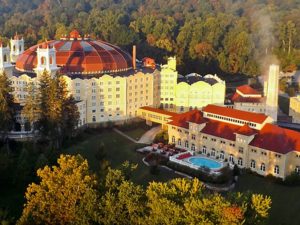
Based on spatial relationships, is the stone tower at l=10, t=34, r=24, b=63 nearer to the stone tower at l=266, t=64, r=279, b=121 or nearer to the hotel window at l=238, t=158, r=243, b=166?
the stone tower at l=266, t=64, r=279, b=121

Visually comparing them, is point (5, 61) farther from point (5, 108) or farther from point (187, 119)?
point (187, 119)

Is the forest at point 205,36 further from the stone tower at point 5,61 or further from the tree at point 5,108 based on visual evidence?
the tree at point 5,108

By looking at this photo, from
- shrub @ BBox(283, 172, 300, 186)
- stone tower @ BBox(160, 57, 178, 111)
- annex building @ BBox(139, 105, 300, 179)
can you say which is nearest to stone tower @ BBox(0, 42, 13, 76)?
stone tower @ BBox(160, 57, 178, 111)

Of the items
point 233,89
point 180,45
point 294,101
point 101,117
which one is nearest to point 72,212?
point 101,117

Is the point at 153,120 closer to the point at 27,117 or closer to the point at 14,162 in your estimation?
the point at 27,117

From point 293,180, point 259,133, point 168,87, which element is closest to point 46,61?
point 168,87

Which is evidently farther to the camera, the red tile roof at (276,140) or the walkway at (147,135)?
the walkway at (147,135)

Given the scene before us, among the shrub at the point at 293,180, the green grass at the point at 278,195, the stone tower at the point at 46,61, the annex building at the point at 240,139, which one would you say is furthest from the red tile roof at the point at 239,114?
the stone tower at the point at 46,61
